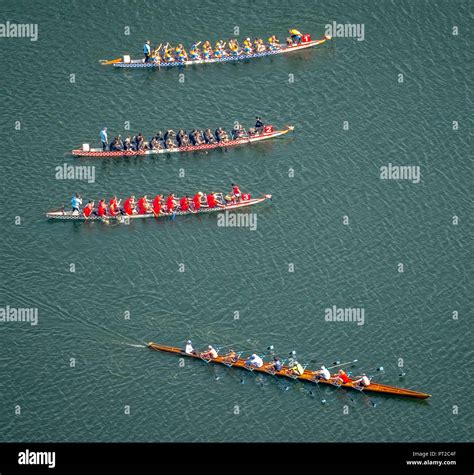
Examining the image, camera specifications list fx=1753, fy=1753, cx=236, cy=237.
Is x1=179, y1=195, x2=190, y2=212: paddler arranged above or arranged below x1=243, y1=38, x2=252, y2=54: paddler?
below

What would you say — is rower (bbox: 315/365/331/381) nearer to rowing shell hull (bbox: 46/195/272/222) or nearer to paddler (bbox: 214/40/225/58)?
rowing shell hull (bbox: 46/195/272/222)

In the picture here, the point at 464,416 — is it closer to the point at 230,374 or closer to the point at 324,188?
the point at 230,374

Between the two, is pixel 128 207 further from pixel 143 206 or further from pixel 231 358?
pixel 231 358

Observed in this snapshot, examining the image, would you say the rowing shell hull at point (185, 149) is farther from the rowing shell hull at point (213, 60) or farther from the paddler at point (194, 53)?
the paddler at point (194, 53)

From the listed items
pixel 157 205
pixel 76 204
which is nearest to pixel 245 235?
pixel 157 205

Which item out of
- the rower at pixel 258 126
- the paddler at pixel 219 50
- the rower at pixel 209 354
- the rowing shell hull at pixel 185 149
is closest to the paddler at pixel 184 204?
the rowing shell hull at pixel 185 149

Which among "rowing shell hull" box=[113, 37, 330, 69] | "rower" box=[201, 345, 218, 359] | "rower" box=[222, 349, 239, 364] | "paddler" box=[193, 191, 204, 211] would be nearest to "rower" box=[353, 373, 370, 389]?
"rower" box=[222, 349, 239, 364]
